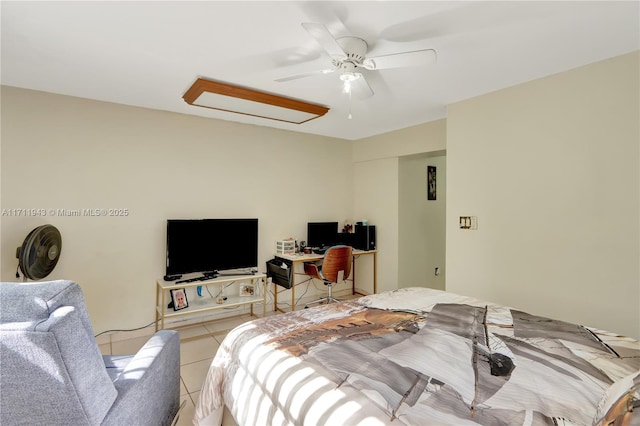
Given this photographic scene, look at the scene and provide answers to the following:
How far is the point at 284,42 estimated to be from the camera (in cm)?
203

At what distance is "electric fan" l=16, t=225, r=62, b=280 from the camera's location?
7.91ft

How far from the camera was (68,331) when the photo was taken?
3.40 feet

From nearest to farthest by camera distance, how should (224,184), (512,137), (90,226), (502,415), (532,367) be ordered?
(502,415)
(532,367)
(512,137)
(90,226)
(224,184)

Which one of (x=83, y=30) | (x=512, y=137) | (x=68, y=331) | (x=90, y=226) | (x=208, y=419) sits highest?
(x=83, y=30)

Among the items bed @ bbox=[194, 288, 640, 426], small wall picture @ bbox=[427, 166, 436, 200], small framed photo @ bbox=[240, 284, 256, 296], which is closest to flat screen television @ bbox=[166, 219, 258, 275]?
small framed photo @ bbox=[240, 284, 256, 296]

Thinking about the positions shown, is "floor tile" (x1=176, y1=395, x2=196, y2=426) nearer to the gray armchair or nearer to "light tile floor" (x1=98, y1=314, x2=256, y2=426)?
"light tile floor" (x1=98, y1=314, x2=256, y2=426)

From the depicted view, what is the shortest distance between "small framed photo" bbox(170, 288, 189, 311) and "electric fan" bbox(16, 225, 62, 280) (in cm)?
106

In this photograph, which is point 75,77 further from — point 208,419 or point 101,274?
point 208,419

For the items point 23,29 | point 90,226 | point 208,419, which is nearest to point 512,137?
point 208,419

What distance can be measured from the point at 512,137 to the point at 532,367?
209 centimetres

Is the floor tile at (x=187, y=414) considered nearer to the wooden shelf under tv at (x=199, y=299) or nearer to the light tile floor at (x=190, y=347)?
the light tile floor at (x=190, y=347)

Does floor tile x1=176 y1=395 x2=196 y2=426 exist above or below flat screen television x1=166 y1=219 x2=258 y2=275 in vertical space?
below

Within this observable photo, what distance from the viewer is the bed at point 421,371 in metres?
1.04

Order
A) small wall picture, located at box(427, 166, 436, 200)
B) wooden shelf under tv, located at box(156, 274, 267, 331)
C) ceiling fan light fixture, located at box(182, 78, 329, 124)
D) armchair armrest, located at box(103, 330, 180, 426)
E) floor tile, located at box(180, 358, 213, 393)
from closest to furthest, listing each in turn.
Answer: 1. armchair armrest, located at box(103, 330, 180, 426)
2. floor tile, located at box(180, 358, 213, 393)
3. ceiling fan light fixture, located at box(182, 78, 329, 124)
4. wooden shelf under tv, located at box(156, 274, 267, 331)
5. small wall picture, located at box(427, 166, 436, 200)
